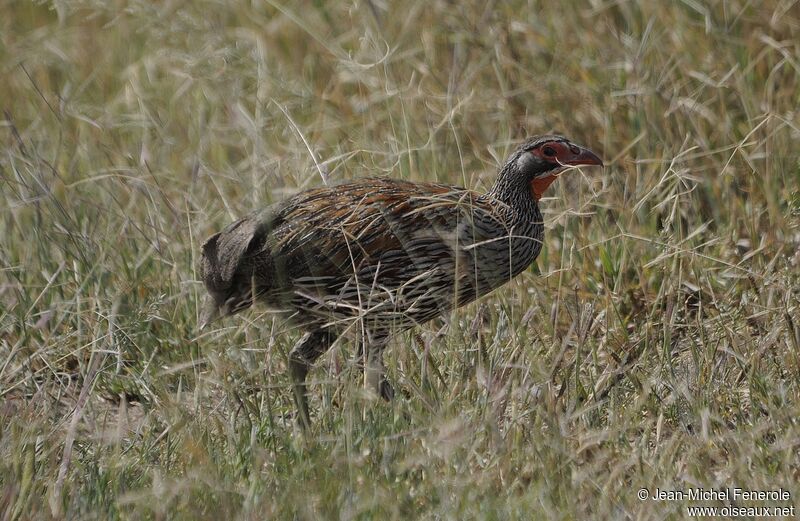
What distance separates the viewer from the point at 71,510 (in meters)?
3.59

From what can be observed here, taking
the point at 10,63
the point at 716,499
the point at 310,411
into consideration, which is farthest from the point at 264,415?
the point at 10,63

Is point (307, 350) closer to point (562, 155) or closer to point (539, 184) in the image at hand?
point (539, 184)

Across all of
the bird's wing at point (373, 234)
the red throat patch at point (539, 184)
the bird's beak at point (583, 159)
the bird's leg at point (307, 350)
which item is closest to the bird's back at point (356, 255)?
the bird's wing at point (373, 234)

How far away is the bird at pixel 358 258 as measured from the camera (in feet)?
14.8

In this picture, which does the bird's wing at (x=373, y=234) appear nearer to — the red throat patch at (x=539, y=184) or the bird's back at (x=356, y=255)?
the bird's back at (x=356, y=255)

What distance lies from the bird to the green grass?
12 centimetres

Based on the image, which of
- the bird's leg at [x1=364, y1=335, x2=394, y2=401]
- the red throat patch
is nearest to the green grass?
the bird's leg at [x1=364, y1=335, x2=394, y2=401]

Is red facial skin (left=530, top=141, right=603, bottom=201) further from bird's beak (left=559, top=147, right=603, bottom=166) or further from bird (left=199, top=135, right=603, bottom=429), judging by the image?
bird (left=199, top=135, right=603, bottom=429)

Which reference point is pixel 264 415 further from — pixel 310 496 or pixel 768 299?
pixel 768 299

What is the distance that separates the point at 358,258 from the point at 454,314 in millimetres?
412

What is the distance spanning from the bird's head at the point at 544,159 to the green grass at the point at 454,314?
139 mm

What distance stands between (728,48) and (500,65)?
1087 mm

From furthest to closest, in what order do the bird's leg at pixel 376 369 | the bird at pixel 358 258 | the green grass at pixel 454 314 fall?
the bird at pixel 358 258, the bird's leg at pixel 376 369, the green grass at pixel 454 314

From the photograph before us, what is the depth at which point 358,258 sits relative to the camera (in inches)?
180
